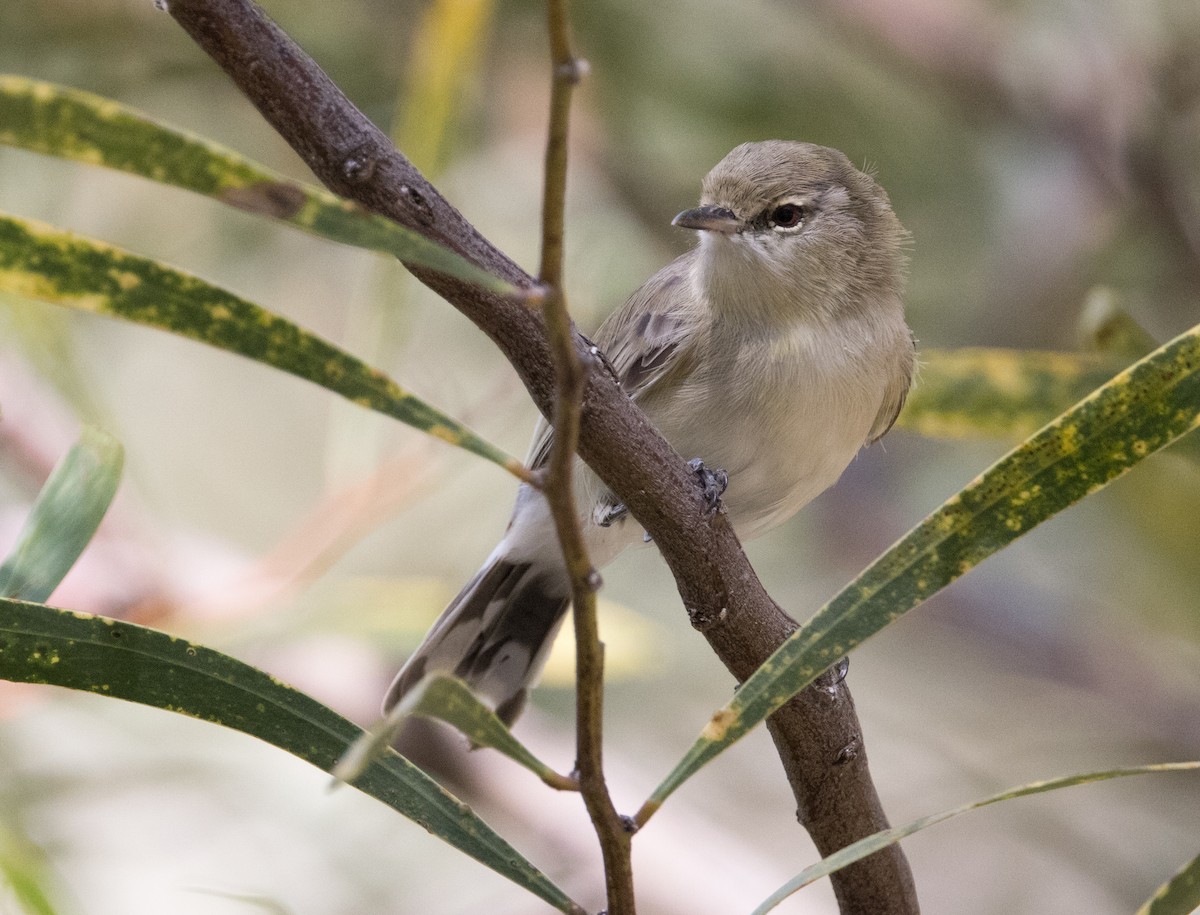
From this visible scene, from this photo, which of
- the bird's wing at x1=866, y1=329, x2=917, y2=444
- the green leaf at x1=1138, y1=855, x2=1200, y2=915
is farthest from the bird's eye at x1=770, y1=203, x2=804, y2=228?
the green leaf at x1=1138, y1=855, x2=1200, y2=915

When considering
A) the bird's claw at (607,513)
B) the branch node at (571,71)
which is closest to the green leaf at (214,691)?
the branch node at (571,71)

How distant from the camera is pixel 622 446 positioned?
1.11 m

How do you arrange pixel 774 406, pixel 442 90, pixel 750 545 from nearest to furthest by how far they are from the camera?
pixel 774 406, pixel 442 90, pixel 750 545

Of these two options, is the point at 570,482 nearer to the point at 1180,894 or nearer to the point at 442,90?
the point at 1180,894

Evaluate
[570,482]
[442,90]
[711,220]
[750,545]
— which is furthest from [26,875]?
[750,545]

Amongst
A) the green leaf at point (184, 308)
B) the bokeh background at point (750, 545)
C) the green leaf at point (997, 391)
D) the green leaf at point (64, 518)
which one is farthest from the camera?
the bokeh background at point (750, 545)

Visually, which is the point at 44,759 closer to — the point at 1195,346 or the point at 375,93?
the point at 375,93

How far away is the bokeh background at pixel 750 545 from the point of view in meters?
3.01

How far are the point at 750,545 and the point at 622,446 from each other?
9.80ft

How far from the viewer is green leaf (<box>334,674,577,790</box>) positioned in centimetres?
77

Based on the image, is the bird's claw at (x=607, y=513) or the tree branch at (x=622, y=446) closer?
the tree branch at (x=622, y=446)

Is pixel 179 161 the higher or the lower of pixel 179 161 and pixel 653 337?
the lower

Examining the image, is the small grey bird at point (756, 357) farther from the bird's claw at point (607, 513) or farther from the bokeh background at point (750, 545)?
the bokeh background at point (750, 545)

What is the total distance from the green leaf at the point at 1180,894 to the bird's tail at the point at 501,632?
146cm
